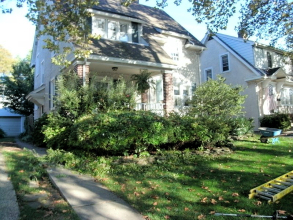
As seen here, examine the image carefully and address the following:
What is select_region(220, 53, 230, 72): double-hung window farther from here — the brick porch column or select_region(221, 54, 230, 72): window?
the brick porch column

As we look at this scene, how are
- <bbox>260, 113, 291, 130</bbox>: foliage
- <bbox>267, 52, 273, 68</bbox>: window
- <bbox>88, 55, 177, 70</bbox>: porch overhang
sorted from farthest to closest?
<bbox>267, 52, 273, 68</bbox>: window
<bbox>260, 113, 291, 130</bbox>: foliage
<bbox>88, 55, 177, 70</bbox>: porch overhang

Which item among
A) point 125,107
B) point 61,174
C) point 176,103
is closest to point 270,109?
point 176,103

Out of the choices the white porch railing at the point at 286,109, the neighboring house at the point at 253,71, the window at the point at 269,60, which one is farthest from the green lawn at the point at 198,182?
the window at the point at 269,60

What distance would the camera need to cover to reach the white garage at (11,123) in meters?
24.7

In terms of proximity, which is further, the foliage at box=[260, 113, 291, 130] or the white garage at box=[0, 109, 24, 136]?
the white garage at box=[0, 109, 24, 136]

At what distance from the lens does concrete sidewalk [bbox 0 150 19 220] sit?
3731 millimetres

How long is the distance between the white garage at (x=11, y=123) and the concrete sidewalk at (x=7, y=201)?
21.5m

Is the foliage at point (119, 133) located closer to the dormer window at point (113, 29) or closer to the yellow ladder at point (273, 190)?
the yellow ladder at point (273, 190)

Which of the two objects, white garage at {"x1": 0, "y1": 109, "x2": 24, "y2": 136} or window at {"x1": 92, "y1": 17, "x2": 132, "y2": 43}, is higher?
window at {"x1": 92, "y1": 17, "x2": 132, "y2": 43}

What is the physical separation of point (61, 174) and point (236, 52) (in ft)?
58.2

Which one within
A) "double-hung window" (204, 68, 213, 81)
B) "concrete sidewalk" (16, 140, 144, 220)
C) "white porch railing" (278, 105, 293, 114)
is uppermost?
"double-hung window" (204, 68, 213, 81)

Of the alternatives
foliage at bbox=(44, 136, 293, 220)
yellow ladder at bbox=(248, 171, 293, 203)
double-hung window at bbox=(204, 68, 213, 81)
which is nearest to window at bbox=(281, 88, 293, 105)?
double-hung window at bbox=(204, 68, 213, 81)

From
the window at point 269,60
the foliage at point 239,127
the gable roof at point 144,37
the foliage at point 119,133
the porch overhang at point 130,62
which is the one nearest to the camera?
the foliage at point 119,133

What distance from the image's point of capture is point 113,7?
1578 cm
